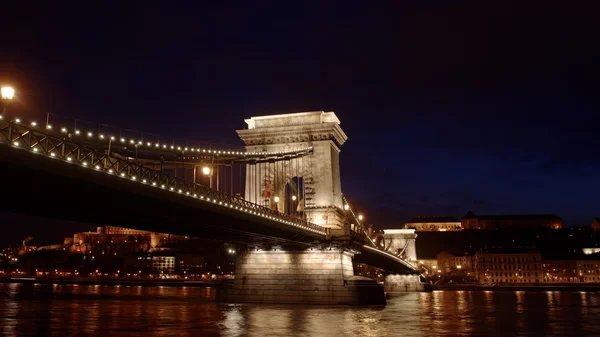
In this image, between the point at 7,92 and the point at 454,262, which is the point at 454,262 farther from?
the point at 7,92

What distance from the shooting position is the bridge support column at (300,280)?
46.6 m

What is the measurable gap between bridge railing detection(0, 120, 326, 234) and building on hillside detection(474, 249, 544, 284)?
123585 mm

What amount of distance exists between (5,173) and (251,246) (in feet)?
97.3

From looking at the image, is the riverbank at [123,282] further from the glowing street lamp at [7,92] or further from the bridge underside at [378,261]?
the glowing street lamp at [7,92]

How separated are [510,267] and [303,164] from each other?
107558 millimetres

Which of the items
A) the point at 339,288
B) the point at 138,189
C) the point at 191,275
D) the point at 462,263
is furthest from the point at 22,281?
the point at 138,189

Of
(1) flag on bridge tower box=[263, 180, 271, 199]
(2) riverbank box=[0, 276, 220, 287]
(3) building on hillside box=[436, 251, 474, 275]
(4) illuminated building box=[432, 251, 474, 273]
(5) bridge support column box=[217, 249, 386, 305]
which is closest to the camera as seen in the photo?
(5) bridge support column box=[217, 249, 386, 305]

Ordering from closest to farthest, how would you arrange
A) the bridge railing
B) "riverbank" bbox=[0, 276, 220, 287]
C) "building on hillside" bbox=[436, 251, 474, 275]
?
the bridge railing → "riverbank" bbox=[0, 276, 220, 287] → "building on hillside" bbox=[436, 251, 474, 275]

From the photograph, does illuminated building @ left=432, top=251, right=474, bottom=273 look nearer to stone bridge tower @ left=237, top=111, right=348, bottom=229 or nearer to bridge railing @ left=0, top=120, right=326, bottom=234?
stone bridge tower @ left=237, top=111, right=348, bottom=229

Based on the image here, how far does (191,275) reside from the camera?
173250 mm

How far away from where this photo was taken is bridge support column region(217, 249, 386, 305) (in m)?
46.6

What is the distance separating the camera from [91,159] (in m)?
23.7

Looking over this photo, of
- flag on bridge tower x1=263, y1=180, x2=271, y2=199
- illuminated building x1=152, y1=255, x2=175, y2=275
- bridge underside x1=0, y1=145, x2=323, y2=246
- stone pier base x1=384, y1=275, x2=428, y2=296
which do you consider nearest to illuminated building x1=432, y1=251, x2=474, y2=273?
stone pier base x1=384, y1=275, x2=428, y2=296

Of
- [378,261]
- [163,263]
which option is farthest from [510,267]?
[163,263]
